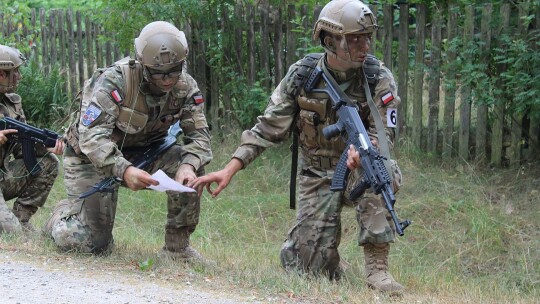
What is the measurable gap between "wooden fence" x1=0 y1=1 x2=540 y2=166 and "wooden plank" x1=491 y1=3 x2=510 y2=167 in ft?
0.03

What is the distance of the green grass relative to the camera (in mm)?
5598

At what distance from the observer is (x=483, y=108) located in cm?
898

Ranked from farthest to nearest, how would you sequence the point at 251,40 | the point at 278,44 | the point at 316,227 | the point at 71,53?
the point at 71,53 < the point at 251,40 < the point at 278,44 < the point at 316,227

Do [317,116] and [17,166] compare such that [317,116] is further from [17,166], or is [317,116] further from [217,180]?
[17,166]

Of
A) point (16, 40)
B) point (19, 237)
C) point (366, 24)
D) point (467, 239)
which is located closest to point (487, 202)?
point (467, 239)

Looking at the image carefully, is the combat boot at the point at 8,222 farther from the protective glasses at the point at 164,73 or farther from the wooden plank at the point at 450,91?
the wooden plank at the point at 450,91

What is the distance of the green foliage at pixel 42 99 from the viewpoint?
12500 mm

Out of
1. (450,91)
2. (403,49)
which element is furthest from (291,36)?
(450,91)

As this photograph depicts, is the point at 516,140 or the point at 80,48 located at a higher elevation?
the point at 80,48

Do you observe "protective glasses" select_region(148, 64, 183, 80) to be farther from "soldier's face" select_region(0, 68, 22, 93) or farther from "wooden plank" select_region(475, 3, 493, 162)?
"wooden plank" select_region(475, 3, 493, 162)

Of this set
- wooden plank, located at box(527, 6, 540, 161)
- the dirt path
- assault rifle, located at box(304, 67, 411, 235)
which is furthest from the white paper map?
wooden plank, located at box(527, 6, 540, 161)

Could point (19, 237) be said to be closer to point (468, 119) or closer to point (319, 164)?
point (319, 164)

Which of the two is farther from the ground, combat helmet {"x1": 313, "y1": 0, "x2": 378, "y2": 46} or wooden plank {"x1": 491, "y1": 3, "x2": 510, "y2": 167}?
combat helmet {"x1": 313, "y1": 0, "x2": 378, "y2": 46}

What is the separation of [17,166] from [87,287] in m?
2.71
